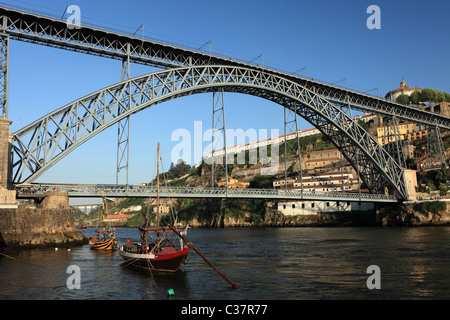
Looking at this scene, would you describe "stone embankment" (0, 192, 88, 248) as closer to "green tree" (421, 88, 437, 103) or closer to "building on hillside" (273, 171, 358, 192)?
"building on hillside" (273, 171, 358, 192)

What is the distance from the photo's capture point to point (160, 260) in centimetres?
2309

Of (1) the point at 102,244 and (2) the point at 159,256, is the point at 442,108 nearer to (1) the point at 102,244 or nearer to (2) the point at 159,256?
(1) the point at 102,244

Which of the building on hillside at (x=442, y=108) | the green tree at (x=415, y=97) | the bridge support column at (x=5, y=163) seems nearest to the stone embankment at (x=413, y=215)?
the building on hillside at (x=442, y=108)

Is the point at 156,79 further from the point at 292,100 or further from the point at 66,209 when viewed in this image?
the point at 292,100

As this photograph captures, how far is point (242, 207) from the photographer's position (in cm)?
9738

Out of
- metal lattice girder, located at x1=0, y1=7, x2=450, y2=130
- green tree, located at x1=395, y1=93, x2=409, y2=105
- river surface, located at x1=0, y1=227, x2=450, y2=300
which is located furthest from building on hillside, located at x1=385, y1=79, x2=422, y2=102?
river surface, located at x1=0, y1=227, x2=450, y2=300

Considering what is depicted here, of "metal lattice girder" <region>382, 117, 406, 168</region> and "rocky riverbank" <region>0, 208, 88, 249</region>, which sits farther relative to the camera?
"metal lattice girder" <region>382, 117, 406, 168</region>

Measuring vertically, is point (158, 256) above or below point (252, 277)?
above

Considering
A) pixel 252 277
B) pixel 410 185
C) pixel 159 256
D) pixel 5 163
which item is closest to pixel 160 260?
pixel 159 256

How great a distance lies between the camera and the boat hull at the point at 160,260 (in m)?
22.7

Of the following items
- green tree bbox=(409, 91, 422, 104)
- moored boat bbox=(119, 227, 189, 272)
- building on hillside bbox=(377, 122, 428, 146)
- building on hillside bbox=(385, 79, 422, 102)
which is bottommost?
moored boat bbox=(119, 227, 189, 272)

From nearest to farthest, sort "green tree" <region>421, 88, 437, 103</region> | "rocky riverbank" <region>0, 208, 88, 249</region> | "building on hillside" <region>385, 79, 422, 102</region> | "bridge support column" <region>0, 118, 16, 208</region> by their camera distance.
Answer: "rocky riverbank" <region>0, 208, 88, 249</region>, "bridge support column" <region>0, 118, 16, 208</region>, "green tree" <region>421, 88, 437, 103</region>, "building on hillside" <region>385, 79, 422, 102</region>

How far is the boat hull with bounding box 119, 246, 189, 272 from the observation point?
74.4 ft
